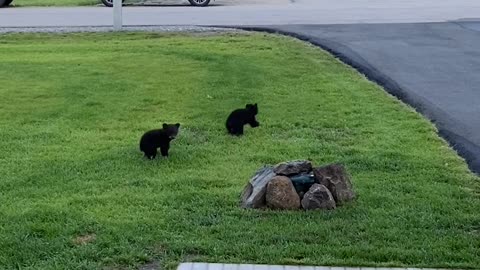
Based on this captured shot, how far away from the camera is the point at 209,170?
6.98 m

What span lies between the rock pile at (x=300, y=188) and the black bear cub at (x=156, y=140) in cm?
131

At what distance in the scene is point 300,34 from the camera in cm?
1628

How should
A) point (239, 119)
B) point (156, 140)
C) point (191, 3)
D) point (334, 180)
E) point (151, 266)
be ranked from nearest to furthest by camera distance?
point (151, 266) < point (334, 180) < point (156, 140) < point (239, 119) < point (191, 3)

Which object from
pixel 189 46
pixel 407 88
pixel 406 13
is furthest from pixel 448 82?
pixel 406 13

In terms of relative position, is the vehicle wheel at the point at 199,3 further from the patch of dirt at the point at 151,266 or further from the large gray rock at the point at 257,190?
the patch of dirt at the point at 151,266

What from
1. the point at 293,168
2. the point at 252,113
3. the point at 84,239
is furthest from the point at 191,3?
the point at 84,239

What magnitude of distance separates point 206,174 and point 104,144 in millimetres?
1439

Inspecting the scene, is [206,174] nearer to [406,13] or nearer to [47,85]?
[47,85]

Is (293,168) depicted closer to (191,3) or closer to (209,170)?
(209,170)

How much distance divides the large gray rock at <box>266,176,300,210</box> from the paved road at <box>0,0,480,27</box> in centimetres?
1278

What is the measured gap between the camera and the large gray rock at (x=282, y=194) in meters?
5.91

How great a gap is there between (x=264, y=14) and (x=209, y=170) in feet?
46.2

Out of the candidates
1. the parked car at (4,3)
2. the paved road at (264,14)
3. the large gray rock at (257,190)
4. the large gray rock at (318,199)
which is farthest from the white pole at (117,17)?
the large gray rock at (318,199)

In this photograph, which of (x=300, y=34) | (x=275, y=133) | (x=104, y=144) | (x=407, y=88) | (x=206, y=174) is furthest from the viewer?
(x=300, y=34)
